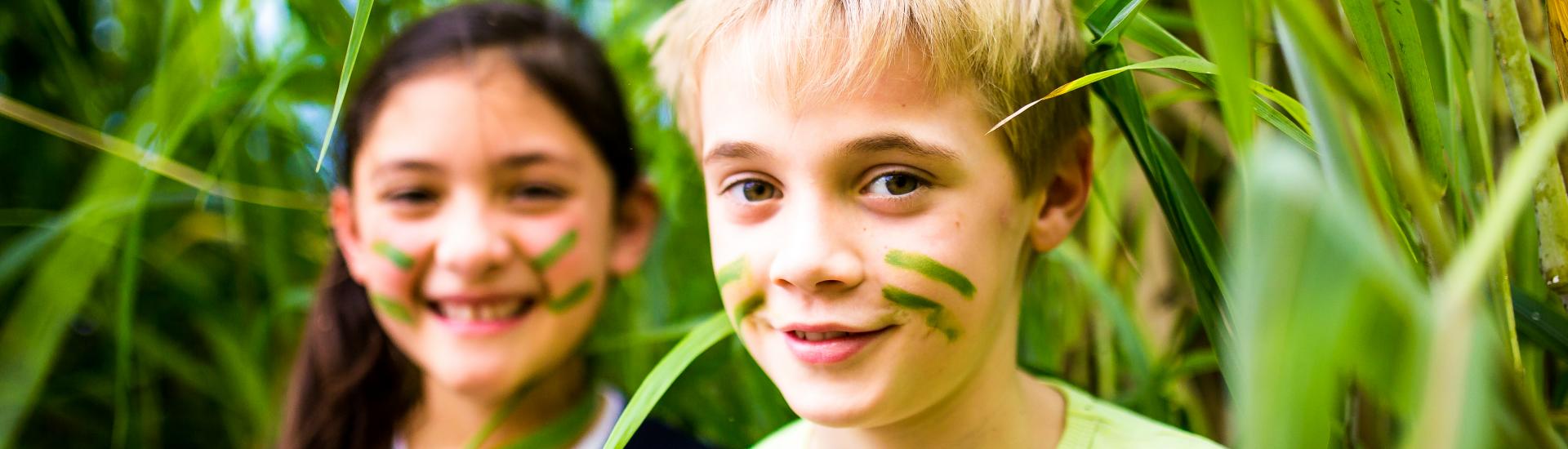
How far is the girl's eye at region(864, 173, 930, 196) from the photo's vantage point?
0.58m

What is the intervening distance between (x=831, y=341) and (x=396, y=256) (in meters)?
0.43

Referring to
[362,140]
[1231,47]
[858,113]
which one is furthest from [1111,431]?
[362,140]

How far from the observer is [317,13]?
927 millimetres

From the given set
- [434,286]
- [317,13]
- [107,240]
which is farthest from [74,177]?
[434,286]

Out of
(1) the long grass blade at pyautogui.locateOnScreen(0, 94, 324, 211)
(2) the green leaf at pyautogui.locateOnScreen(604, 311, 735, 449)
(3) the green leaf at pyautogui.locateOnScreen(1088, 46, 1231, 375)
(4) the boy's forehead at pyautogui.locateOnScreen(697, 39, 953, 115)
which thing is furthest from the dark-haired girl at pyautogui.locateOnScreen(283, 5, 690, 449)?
(3) the green leaf at pyautogui.locateOnScreen(1088, 46, 1231, 375)

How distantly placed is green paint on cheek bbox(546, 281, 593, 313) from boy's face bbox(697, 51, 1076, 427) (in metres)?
0.30

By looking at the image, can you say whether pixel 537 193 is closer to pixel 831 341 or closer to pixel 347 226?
pixel 347 226

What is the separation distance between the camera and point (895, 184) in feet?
1.91

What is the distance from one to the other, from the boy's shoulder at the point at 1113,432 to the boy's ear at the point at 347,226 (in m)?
0.58

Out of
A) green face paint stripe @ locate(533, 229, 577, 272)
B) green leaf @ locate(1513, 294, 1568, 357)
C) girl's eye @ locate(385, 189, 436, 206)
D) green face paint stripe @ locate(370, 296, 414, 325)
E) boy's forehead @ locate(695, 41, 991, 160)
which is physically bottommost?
green leaf @ locate(1513, 294, 1568, 357)

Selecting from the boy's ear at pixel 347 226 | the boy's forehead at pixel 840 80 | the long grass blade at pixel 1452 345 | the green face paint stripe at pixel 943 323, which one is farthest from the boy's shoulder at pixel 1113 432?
the boy's ear at pixel 347 226

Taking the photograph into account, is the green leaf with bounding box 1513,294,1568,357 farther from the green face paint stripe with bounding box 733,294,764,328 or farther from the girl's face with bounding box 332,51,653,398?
the girl's face with bounding box 332,51,653,398

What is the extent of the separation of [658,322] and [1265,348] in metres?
0.76

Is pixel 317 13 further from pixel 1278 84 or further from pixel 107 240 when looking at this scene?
pixel 1278 84
